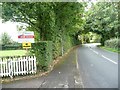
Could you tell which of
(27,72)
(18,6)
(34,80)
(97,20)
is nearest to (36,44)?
(27,72)

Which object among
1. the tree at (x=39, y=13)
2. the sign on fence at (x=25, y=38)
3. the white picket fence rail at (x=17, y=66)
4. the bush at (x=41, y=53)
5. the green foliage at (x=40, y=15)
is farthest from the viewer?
the tree at (x=39, y=13)

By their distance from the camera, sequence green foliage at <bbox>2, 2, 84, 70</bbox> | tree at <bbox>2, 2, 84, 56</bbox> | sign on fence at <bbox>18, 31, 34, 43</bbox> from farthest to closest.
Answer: tree at <bbox>2, 2, 84, 56</bbox>
green foliage at <bbox>2, 2, 84, 70</bbox>
sign on fence at <bbox>18, 31, 34, 43</bbox>

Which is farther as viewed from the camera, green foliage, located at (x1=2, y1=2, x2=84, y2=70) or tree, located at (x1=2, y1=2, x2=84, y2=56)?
tree, located at (x1=2, y1=2, x2=84, y2=56)

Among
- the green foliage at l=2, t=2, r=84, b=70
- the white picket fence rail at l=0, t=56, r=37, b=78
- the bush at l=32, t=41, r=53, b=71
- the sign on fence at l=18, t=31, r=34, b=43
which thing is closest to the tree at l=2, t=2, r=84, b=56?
the green foliage at l=2, t=2, r=84, b=70

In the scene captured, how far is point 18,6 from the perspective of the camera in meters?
15.1

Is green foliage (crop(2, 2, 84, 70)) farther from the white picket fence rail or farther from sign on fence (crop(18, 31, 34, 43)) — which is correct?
the white picket fence rail

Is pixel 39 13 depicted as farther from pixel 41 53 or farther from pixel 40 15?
pixel 41 53

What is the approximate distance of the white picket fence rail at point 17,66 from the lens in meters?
11.5

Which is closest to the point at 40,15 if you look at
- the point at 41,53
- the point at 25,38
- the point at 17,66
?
the point at 25,38

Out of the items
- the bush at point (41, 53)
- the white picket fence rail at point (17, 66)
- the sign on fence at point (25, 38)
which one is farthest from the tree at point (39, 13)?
the white picket fence rail at point (17, 66)

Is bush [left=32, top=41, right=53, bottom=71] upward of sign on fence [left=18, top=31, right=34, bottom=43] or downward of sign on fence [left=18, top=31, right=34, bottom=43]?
downward

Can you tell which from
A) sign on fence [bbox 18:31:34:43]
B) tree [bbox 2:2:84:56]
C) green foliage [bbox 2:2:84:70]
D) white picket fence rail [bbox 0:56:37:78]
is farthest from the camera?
tree [bbox 2:2:84:56]

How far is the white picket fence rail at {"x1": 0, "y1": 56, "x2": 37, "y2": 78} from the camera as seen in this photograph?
1147 centimetres

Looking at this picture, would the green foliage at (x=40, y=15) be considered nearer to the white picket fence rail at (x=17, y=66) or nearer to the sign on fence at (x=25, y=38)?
the sign on fence at (x=25, y=38)
